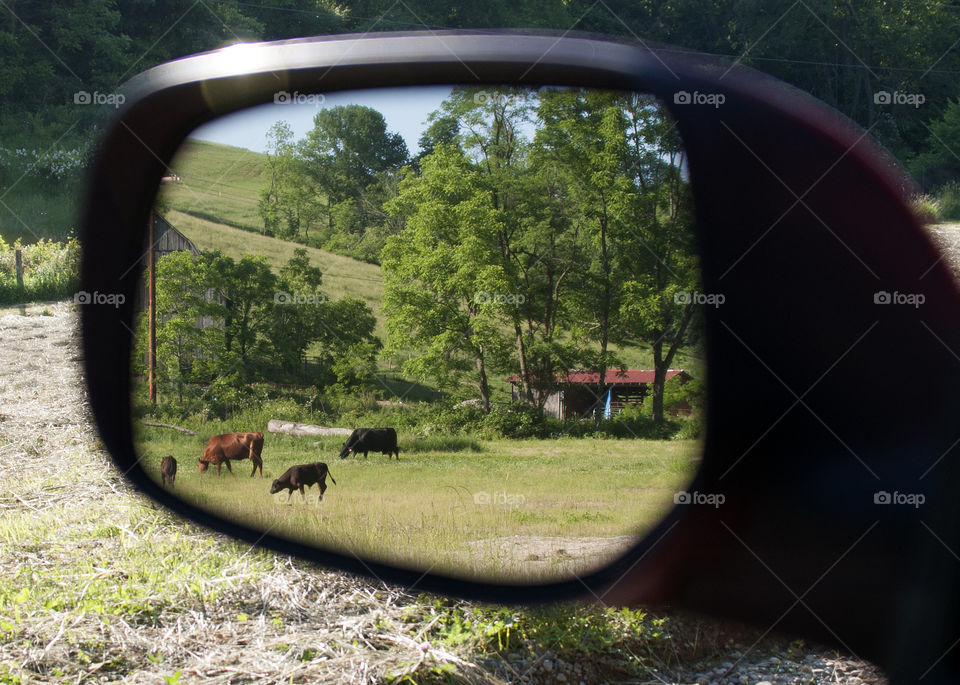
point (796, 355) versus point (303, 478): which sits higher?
point (796, 355)

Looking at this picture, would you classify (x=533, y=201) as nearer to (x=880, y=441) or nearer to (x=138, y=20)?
(x=880, y=441)

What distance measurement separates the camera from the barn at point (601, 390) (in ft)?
4.52

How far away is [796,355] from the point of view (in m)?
1.28

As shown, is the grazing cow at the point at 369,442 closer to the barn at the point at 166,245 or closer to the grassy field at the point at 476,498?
the grassy field at the point at 476,498

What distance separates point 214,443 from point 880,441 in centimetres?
130

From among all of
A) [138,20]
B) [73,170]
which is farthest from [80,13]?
[73,170]
